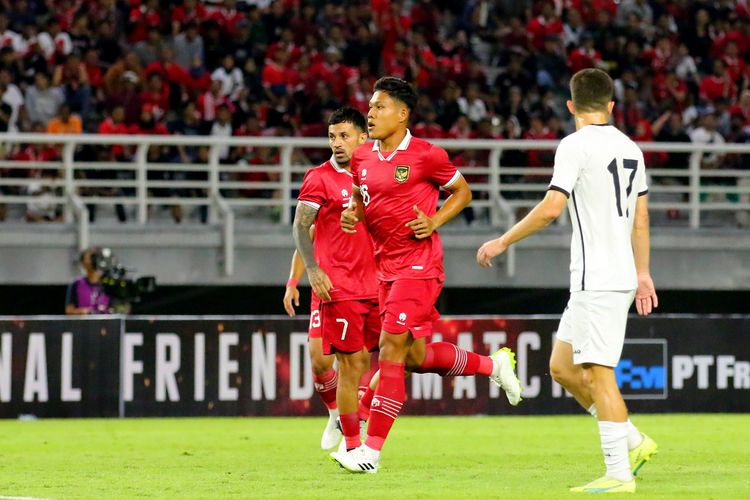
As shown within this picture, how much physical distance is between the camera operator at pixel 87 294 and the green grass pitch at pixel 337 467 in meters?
1.86

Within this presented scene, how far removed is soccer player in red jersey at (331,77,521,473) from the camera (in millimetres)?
9242

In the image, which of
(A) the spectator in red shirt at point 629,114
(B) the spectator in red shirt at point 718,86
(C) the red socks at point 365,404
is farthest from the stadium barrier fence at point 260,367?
(B) the spectator in red shirt at point 718,86

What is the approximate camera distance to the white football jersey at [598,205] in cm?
818

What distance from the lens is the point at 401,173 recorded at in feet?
30.8

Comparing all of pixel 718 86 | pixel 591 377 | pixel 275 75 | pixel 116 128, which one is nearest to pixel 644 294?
pixel 591 377

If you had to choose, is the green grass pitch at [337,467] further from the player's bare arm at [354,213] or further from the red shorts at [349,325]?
the player's bare arm at [354,213]

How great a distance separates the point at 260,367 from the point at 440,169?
6.86 m

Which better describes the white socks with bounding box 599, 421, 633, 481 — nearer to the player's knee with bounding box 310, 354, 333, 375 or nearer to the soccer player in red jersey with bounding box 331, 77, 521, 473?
the soccer player in red jersey with bounding box 331, 77, 521, 473

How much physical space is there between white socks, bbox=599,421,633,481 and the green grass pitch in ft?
0.61

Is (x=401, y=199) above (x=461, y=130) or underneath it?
underneath

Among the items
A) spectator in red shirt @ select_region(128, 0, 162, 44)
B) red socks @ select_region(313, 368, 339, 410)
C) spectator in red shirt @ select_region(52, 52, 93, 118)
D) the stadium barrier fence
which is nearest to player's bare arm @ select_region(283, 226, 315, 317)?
red socks @ select_region(313, 368, 339, 410)

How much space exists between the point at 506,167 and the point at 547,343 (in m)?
5.65

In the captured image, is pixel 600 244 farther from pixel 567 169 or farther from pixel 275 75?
pixel 275 75

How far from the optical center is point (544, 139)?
71.4ft
